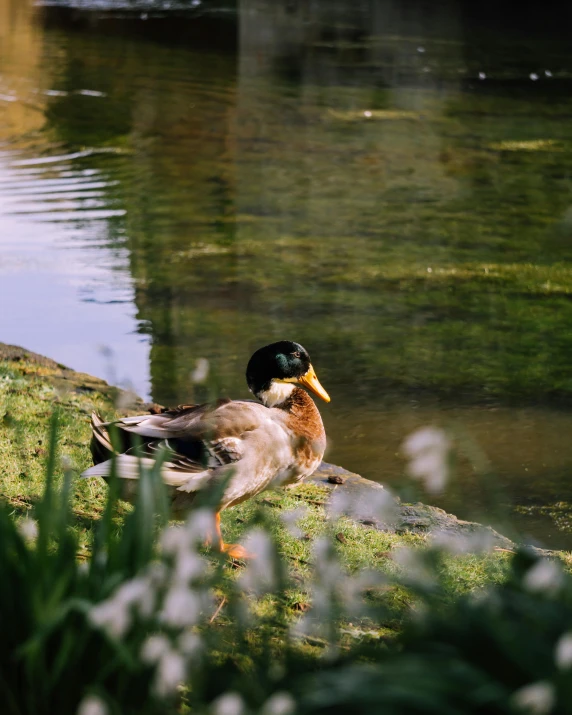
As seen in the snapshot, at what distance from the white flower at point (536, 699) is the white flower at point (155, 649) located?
2.04 ft

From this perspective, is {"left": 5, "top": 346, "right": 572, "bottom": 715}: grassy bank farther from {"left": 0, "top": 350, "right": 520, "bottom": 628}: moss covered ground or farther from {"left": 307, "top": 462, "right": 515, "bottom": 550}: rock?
{"left": 307, "top": 462, "right": 515, "bottom": 550}: rock

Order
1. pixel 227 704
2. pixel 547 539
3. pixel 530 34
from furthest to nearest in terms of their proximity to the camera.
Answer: pixel 530 34 < pixel 547 539 < pixel 227 704

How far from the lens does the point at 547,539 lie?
491 centimetres

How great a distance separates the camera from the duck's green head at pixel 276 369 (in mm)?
4797

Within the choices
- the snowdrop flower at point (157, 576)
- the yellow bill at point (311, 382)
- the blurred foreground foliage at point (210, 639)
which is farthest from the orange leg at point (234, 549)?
the snowdrop flower at point (157, 576)

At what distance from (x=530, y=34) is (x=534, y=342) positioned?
1697 cm

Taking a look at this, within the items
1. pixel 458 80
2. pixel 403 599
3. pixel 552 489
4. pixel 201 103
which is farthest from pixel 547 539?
pixel 458 80

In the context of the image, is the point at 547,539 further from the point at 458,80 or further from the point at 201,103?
the point at 458,80

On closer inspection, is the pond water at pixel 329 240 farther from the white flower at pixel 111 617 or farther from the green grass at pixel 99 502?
the white flower at pixel 111 617

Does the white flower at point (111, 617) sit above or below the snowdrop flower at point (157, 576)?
above

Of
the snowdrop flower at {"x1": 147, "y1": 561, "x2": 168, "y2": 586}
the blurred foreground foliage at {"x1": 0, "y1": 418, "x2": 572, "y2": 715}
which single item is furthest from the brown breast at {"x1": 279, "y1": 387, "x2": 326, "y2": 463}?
the snowdrop flower at {"x1": 147, "y1": 561, "x2": 168, "y2": 586}

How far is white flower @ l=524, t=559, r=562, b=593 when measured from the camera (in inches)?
88.0

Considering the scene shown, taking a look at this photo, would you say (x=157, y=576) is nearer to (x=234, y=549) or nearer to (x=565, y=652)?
(x=565, y=652)

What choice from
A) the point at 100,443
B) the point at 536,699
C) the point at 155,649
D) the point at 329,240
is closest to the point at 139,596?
the point at 155,649
